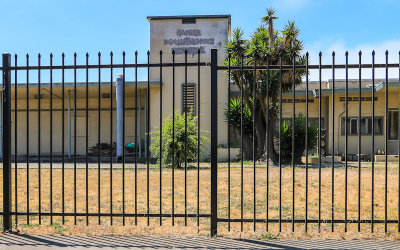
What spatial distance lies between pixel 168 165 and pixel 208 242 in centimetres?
1028

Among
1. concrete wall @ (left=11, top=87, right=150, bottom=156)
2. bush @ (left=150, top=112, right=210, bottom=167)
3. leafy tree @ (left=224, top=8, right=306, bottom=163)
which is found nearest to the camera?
bush @ (left=150, top=112, right=210, bottom=167)

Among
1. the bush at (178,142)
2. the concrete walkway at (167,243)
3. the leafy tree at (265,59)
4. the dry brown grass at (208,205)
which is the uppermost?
the leafy tree at (265,59)

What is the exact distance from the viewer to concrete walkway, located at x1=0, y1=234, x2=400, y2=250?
4512 mm

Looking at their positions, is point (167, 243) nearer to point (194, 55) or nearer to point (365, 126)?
point (194, 55)

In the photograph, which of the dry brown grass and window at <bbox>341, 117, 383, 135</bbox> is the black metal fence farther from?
window at <bbox>341, 117, 383, 135</bbox>

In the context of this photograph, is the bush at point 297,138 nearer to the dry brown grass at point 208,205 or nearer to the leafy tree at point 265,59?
the leafy tree at point 265,59

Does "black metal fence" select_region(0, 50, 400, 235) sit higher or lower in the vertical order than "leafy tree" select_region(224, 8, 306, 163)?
lower

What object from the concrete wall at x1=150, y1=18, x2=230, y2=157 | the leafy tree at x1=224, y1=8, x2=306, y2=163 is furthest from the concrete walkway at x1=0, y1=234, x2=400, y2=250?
the concrete wall at x1=150, y1=18, x2=230, y2=157

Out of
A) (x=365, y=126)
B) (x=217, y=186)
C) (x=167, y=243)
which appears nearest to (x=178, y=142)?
(x=217, y=186)

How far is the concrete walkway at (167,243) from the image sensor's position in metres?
4.51

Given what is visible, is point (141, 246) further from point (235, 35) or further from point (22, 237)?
point (235, 35)

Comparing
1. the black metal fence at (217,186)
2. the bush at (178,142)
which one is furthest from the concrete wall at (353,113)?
the bush at (178,142)

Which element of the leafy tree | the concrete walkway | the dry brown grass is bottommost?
the dry brown grass

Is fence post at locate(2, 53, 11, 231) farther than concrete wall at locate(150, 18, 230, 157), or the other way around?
concrete wall at locate(150, 18, 230, 157)
